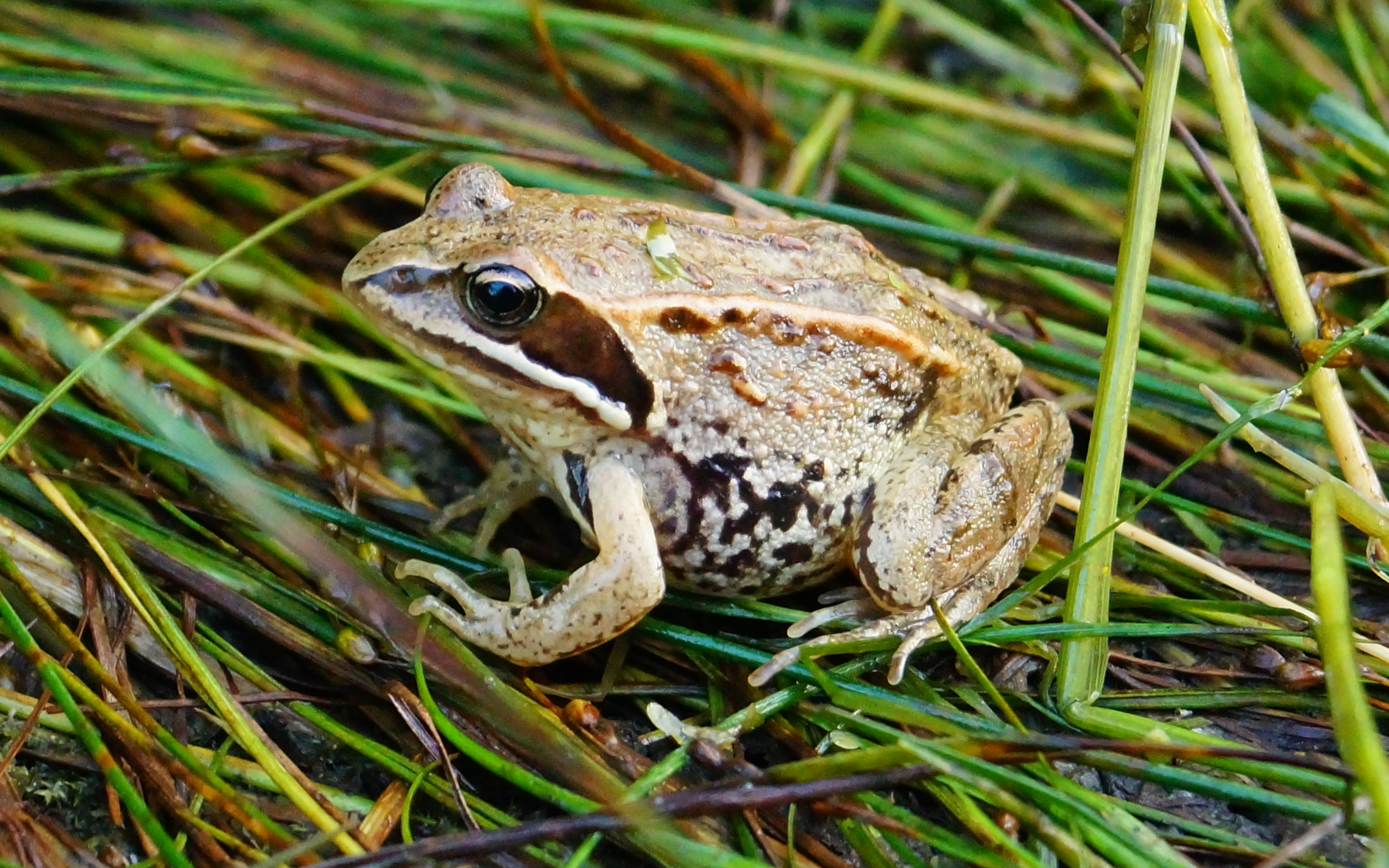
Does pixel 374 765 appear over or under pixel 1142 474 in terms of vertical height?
under

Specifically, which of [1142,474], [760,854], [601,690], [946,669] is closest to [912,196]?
[1142,474]

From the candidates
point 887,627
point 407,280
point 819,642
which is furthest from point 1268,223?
point 407,280

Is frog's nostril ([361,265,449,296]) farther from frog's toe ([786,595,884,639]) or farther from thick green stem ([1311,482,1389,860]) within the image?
thick green stem ([1311,482,1389,860])

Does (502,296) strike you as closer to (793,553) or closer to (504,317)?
(504,317)

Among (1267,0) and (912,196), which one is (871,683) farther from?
(1267,0)

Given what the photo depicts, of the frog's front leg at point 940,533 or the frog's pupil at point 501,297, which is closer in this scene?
the frog's pupil at point 501,297

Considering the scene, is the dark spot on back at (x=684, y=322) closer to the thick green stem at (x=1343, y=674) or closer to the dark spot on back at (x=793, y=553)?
the dark spot on back at (x=793, y=553)

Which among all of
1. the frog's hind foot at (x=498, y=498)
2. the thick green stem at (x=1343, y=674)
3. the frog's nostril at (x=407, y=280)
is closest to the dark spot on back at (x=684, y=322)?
the frog's nostril at (x=407, y=280)
